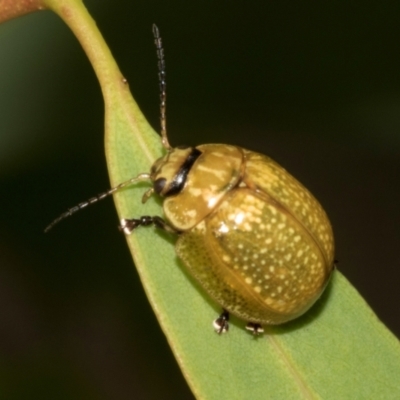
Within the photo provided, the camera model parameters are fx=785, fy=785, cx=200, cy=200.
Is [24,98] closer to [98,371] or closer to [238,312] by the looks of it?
[238,312]

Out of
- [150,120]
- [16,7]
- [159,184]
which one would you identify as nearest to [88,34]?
[16,7]

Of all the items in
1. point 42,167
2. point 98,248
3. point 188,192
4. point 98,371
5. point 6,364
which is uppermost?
point 188,192

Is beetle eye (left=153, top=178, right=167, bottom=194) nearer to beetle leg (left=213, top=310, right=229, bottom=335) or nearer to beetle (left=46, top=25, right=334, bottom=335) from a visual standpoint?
beetle (left=46, top=25, right=334, bottom=335)

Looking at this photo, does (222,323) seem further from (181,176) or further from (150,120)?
(150,120)

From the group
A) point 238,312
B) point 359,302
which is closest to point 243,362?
point 238,312

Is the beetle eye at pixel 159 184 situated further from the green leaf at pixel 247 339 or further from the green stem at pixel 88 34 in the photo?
the green stem at pixel 88 34

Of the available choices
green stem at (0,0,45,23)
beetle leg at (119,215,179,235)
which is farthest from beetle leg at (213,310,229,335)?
green stem at (0,0,45,23)
